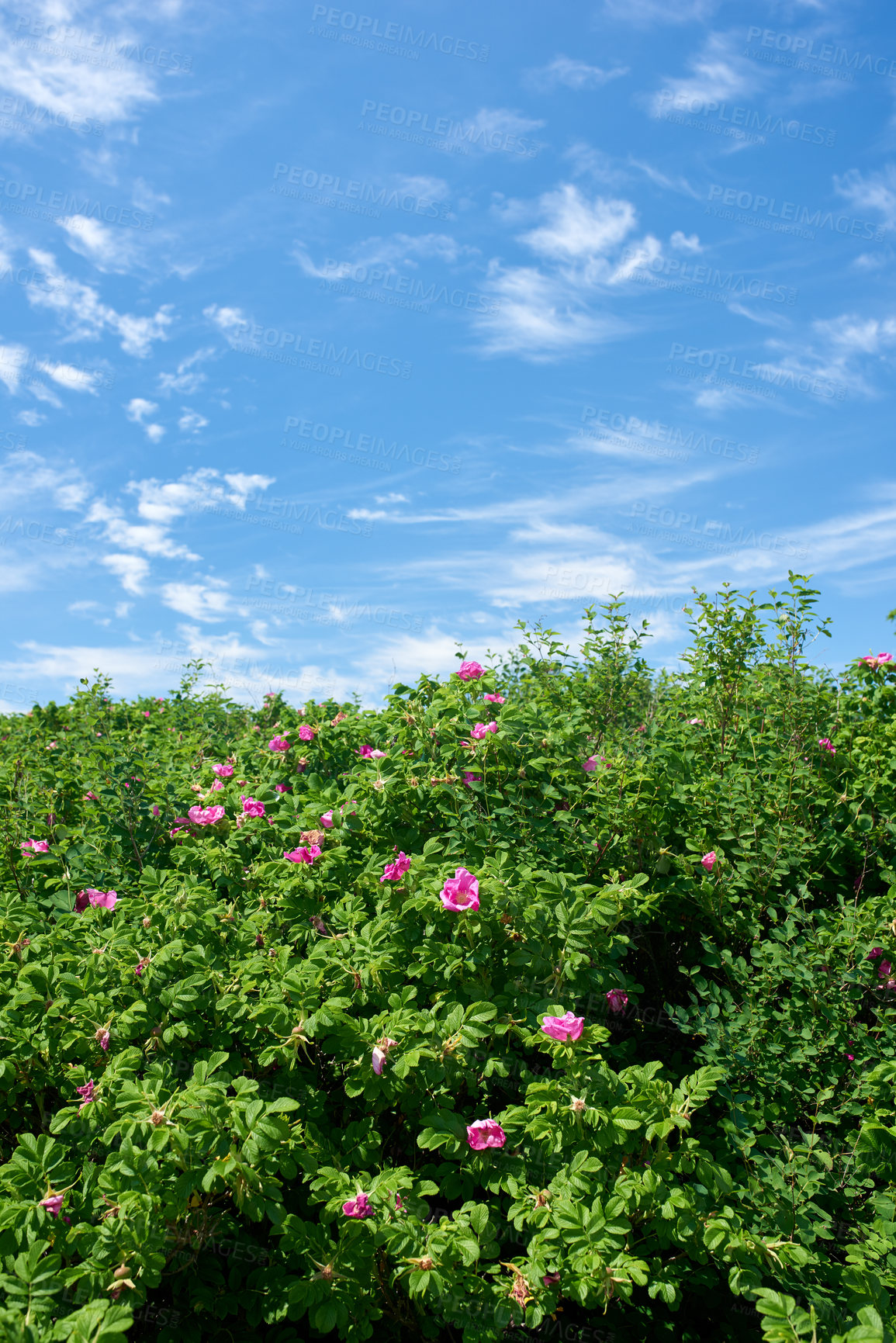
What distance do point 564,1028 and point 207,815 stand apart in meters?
2.13

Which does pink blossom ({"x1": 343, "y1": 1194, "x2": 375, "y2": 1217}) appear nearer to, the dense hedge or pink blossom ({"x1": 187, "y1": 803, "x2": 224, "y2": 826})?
the dense hedge

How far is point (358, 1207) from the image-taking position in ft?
8.04

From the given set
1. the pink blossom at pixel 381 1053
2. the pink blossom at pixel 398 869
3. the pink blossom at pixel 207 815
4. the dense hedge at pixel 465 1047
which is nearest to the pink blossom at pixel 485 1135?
the dense hedge at pixel 465 1047

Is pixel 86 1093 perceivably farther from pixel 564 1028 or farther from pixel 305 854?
pixel 564 1028

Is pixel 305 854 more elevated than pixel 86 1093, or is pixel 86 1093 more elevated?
pixel 305 854

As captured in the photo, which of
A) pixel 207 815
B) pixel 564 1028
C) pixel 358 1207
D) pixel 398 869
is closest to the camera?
→ pixel 358 1207

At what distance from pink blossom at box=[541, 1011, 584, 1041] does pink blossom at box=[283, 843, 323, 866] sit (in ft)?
4.09

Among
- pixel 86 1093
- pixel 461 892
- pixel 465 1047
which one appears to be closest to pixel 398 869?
pixel 461 892

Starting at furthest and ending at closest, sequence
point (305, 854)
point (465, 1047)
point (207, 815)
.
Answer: point (207, 815) → point (305, 854) → point (465, 1047)

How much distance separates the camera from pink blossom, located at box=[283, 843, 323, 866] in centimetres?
351

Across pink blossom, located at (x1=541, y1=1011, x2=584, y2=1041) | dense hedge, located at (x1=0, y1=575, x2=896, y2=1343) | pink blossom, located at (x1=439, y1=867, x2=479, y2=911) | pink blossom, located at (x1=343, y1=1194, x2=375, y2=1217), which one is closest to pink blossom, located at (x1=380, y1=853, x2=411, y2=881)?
dense hedge, located at (x1=0, y1=575, x2=896, y2=1343)

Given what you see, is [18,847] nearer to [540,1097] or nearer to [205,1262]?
[205,1262]

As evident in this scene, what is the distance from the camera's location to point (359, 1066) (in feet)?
9.09

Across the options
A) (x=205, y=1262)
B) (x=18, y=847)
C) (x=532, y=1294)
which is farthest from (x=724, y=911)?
A: (x=18, y=847)
